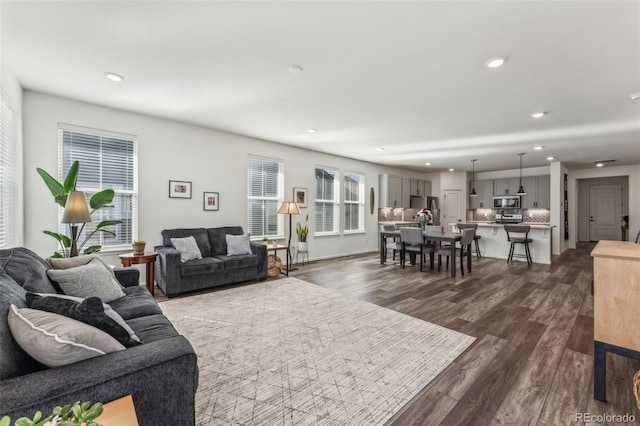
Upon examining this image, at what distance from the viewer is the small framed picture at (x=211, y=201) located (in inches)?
205

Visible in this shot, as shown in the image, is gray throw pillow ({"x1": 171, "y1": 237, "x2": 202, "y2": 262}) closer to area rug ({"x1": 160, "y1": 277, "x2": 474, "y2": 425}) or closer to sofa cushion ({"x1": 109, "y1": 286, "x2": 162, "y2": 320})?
area rug ({"x1": 160, "y1": 277, "x2": 474, "y2": 425})

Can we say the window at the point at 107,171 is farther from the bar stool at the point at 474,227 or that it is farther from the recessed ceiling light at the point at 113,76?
the bar stool at the point at 474,227

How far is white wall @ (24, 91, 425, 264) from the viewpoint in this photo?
3701mm

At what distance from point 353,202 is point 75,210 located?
6304 millimetres

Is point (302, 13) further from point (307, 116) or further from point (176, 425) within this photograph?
point (176, 425)

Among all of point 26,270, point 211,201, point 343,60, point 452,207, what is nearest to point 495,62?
point 343,60

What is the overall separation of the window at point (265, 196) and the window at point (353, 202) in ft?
7.48

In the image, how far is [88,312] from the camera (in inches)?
52.6

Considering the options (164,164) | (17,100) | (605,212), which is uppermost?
(17,100)

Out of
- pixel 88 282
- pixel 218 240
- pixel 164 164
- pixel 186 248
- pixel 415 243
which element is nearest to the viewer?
pixel 88 282

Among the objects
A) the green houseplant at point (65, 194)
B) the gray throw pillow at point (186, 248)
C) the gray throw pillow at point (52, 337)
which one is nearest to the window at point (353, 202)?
the gray throw pillow at point (186, 248)

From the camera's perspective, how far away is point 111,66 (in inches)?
116

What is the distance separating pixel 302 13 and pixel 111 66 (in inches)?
88.2

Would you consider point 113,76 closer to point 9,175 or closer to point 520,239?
point 9,175
